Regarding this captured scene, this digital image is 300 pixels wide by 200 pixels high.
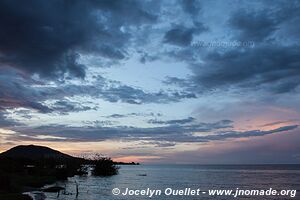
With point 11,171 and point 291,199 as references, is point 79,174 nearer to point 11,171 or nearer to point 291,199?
point 11,171

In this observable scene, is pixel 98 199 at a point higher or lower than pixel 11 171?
lower

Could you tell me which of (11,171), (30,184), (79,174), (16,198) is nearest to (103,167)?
(79,174)

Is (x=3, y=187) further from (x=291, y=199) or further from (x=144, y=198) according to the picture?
(x=291, y=199)

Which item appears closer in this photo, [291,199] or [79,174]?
[291,199]

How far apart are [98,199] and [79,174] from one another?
8401cm

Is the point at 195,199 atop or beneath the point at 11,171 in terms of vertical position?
beneath

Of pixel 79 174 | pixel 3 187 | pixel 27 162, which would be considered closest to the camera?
pixel 3 187

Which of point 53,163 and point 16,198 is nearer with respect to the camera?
point 16,198

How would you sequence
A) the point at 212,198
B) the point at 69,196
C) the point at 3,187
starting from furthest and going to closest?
the point at 212,198 → the point at 69,196 → the point at 3,187

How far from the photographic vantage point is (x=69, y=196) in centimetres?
5966

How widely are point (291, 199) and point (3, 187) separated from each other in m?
50.9

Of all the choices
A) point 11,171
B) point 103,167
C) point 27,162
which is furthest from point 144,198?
point 27,162

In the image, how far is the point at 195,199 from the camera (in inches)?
2438

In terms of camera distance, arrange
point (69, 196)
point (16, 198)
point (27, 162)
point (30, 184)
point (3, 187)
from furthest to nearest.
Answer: point (27, 162) < point (30, 184) < point (69, 196) < point (3, 187) < point (16, 198)
